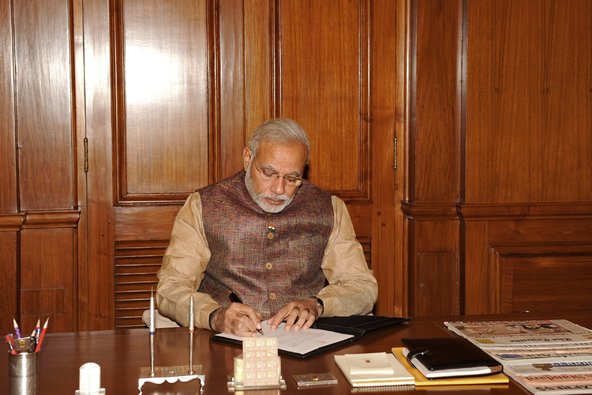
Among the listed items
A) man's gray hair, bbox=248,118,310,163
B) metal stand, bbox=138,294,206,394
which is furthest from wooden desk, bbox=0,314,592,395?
man's gray hair, bbox=248,118,310,163

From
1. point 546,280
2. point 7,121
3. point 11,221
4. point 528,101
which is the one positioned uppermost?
point 528,101

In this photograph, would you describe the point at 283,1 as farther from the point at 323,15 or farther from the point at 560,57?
the point at 560,57

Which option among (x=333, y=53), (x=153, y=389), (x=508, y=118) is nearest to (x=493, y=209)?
(x=508, y=118)

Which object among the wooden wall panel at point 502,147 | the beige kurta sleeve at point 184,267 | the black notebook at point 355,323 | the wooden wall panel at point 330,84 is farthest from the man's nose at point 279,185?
the wooden wall panel at point 502,147

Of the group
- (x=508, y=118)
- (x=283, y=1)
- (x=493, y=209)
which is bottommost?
(x=493, y=209)

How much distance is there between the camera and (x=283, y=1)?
3.56 metres

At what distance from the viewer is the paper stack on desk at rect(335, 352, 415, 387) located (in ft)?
5.82

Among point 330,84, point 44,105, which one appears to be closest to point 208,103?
point 330,84

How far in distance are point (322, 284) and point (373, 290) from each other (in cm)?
21

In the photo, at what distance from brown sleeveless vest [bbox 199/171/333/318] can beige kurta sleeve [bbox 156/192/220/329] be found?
4 centimetres

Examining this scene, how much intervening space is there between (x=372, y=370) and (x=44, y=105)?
2181mm

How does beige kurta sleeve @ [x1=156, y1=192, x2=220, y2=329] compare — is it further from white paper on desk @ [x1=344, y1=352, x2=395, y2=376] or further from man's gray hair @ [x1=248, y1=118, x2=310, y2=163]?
white paper on desk @ [x1=344, y1=352, x2=395, y2=376]

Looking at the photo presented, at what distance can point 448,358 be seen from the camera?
1.83 m

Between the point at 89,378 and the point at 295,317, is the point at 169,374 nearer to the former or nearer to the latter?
→ the point at 89,378
